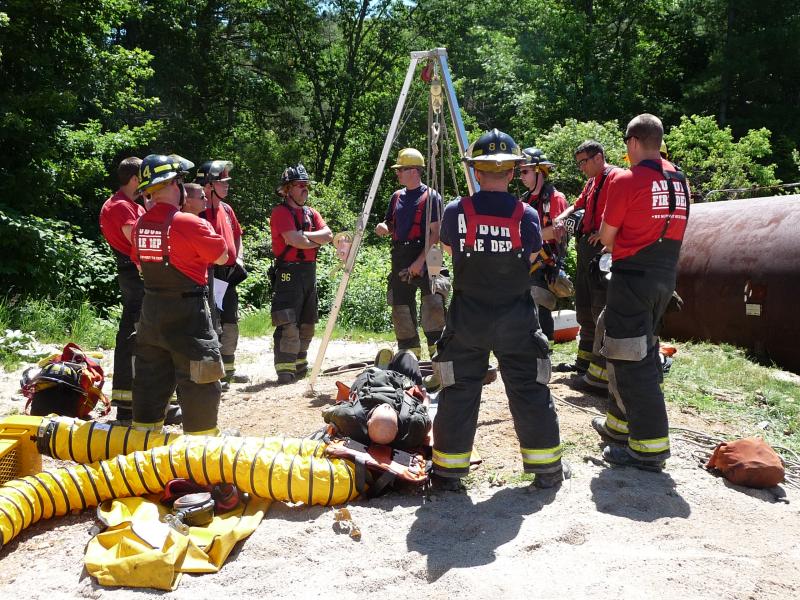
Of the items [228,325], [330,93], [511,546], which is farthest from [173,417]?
[330,93]

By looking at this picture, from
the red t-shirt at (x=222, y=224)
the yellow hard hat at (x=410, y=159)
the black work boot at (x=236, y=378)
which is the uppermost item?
the yellow hard hat at (x=410, y=159)

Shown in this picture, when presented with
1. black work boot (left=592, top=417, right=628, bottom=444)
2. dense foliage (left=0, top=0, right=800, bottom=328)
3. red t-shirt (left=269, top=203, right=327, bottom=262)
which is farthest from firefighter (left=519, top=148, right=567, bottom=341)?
dense foliage (left=0, top=0, right=800, bottom=328)

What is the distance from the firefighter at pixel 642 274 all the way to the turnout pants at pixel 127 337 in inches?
139

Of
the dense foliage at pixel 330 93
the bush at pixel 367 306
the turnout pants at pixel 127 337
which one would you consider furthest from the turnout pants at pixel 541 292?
the dense foliage at pixel 330 93

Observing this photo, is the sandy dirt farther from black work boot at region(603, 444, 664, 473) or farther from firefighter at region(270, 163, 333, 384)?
firefighter at region(270, 163, 333, 384)

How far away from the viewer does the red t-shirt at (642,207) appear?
4516 mm

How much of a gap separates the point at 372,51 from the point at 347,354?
54.4ft

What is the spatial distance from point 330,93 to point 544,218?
17.9 meters

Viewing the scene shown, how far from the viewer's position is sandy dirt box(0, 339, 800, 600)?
321 centimetres

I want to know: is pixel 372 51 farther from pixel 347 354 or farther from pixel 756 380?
pixel 756 380

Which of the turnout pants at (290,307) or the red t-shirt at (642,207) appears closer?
the red t-shirt at (642,207)

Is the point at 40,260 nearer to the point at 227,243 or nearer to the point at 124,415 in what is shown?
the point at 227,243

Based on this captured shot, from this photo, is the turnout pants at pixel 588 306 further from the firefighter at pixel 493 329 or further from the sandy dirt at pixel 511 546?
the firefighter at pixel 493 329

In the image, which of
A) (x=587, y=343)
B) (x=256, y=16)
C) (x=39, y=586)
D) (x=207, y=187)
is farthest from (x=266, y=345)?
(x=256, y=16)
